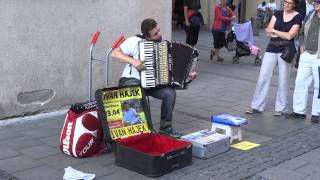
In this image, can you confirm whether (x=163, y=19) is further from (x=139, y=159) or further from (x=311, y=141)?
(x=139, y=159)

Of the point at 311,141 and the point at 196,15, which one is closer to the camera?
the point at 311,141

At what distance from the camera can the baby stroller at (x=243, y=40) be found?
37.9 ft

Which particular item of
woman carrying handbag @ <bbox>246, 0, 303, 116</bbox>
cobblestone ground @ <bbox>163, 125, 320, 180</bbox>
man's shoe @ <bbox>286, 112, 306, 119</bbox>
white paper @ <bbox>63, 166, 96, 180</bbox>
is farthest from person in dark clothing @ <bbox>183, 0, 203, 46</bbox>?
white paper @ <bbox>63, 166, 96, 180</bbox>

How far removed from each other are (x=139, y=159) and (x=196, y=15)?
22.3 ft

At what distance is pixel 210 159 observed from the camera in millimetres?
5586

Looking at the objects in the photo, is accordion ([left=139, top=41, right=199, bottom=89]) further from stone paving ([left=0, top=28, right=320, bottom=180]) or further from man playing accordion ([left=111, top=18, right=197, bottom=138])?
stone paving ([left=0, top=28, right=320, bottom=180])

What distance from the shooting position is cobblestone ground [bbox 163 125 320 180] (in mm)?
5113

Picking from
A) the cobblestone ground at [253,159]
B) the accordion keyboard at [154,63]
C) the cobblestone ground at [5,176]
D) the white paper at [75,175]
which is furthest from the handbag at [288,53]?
the cobblestone ground at [5,176]

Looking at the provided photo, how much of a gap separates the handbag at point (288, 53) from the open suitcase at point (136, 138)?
7.86ft

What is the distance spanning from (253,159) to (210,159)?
458 millimetres

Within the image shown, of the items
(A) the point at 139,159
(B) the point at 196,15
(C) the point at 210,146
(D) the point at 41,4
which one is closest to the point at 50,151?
(A) the point at 139,159

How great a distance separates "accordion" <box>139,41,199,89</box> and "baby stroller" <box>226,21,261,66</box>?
5661 millimetres

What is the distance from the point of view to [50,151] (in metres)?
5.70

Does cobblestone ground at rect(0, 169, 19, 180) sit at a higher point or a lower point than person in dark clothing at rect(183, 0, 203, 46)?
lower
